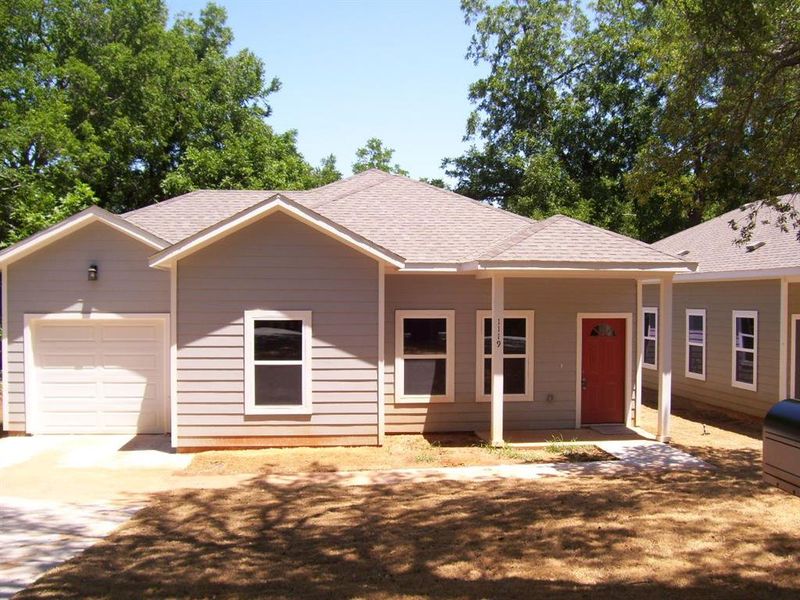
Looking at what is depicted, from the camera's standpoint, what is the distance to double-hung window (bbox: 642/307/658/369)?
19.4 metres

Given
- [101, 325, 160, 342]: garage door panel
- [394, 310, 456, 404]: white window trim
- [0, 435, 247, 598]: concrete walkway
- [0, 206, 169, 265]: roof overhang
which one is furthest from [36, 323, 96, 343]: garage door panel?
[394, 310, 456, 404]: white window trim

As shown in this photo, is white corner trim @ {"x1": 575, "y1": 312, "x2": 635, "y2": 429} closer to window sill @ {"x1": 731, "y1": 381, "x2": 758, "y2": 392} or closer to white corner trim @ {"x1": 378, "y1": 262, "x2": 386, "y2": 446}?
window sill @ {"x1": 731, "y1": 381, "x2": 758, "y2": 392}

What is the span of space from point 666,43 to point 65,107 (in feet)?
69.7

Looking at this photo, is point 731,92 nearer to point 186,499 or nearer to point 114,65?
point 186,499

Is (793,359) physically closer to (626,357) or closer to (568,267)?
(626,357)

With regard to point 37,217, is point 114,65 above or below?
above

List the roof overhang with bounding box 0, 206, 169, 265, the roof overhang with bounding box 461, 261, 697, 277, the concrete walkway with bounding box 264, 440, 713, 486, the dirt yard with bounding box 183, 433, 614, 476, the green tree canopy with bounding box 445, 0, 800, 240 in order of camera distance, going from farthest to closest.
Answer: the green tree canopy with bounding box 445, 0, 800, 240
the roof overhang with bounding box 0, 206, 169, 265
the roof overhang with bounding box 461, 261, 697, 277
the dirt yard with bounding box 183, 433, 614, 476
the concrete walkway with bounding box 264, 440, 713, 486

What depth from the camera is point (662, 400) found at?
1208 centimetres

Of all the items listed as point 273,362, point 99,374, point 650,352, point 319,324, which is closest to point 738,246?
point 650,352

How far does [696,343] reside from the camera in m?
17.6

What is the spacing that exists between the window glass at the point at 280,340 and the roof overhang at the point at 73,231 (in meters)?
2.78

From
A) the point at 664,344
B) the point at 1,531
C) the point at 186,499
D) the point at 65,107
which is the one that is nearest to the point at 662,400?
the point at 664,344

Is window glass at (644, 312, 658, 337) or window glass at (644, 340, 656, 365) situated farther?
window glass at (644, 340, 656, 365)

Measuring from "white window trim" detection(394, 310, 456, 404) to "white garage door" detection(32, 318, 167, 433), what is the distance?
4441 mm
